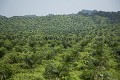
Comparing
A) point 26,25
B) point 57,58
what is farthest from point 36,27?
point 57,58

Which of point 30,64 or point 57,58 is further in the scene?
point 57,58

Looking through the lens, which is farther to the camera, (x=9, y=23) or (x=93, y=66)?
(x=9, y=23)

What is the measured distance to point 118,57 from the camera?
187 feet

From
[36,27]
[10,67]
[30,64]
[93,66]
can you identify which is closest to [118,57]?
[93,66]

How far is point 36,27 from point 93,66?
347 feet

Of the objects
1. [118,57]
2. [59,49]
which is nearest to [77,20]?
[59,49]

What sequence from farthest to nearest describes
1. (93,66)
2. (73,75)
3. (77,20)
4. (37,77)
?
1. (77,20)
2. (93,66)
3. (73,75)
4. (37,77)

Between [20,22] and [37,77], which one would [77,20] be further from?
[37,77]

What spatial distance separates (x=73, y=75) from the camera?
41969 mm

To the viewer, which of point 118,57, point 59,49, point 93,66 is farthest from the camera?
point 59,49

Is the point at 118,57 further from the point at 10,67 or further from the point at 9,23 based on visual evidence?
the point at 9,23

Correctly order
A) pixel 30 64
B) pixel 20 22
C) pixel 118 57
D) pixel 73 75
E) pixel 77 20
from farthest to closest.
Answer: pixel 77 20, pixel 20 22, pixel 118 57, pixel 30 64, pixel 73 75

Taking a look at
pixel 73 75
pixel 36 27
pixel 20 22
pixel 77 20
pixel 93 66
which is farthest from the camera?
pixel 77 20

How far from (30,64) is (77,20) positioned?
4920 inches
